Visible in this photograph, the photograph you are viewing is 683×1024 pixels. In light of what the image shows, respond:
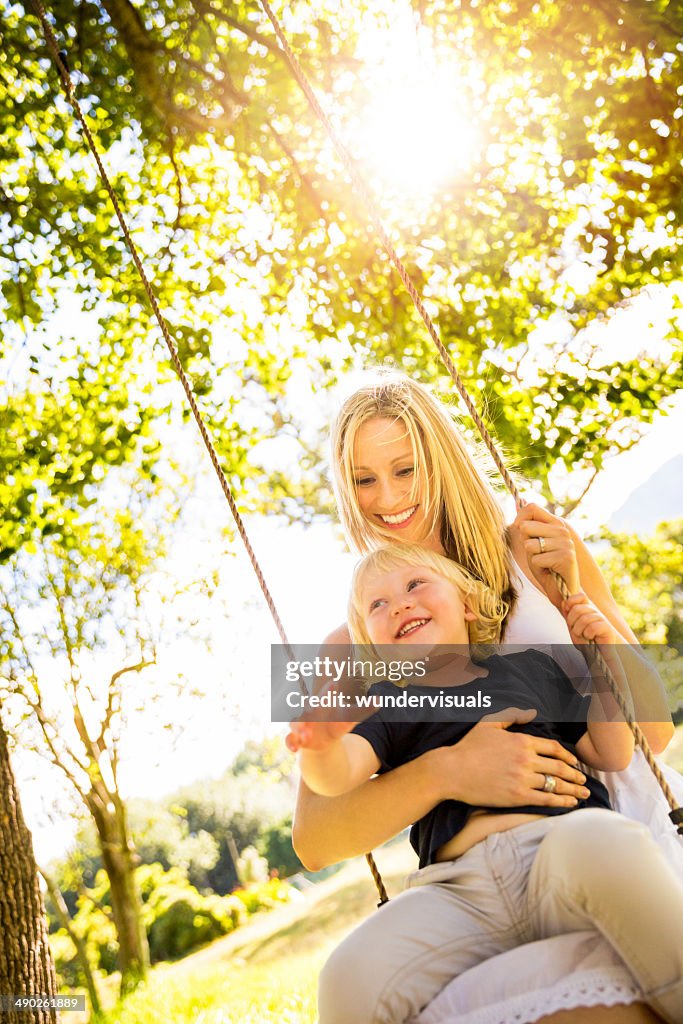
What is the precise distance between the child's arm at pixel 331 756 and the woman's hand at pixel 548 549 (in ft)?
1.49

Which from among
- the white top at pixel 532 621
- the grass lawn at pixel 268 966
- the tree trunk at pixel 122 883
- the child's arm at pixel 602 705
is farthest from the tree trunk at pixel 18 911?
the tree trunk at pixel 122 883

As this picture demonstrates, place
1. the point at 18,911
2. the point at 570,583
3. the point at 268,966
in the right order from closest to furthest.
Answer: the point at 570,583
the point at 18,911
the point at 268,966

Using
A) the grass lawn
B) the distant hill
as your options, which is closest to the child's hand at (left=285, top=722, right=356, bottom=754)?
the grass lawn

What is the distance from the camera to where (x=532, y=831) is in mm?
1302

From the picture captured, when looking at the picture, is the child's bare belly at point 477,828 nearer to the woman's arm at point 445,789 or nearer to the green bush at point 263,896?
the woman's arm at point 445,789

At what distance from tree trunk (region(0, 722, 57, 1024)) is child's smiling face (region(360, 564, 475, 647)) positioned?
190 centimetres

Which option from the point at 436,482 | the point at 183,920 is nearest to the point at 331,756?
the point at 436,482

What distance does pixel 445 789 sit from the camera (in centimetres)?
139

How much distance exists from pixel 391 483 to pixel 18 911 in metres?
2.04

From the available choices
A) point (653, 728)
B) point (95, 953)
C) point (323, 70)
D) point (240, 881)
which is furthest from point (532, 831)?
point (240, 881)

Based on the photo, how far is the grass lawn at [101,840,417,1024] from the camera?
561 cm

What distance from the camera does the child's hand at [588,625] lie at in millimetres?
1462

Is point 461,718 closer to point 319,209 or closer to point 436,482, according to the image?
point 436,482

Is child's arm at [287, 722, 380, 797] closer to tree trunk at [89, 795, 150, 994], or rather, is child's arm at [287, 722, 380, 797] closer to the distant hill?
tree trunk at [89, 795, 150, 994]
